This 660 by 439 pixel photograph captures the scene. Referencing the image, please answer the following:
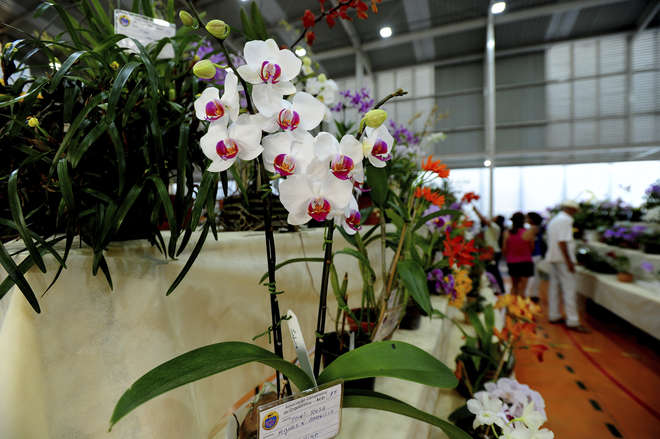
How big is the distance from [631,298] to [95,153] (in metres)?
3.34

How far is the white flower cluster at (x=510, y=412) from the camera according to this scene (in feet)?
2.10

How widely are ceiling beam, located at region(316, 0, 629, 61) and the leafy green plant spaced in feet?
23.0

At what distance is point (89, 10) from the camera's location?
0.64m

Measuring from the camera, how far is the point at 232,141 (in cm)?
41

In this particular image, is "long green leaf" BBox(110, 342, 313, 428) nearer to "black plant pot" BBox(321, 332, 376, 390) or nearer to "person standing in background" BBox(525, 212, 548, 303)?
"black plant pot" BBox(321, 332, 376, 390)

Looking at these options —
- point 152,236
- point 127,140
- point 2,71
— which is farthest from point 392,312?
point 2,71

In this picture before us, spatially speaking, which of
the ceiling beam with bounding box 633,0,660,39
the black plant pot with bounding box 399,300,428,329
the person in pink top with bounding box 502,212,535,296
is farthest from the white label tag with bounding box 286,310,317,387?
the ceiling beam with bounding box 633,0,660,39

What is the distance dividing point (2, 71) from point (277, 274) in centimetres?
64

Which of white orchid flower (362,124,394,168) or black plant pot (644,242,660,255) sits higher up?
white orchid flower (362,124,394,168)

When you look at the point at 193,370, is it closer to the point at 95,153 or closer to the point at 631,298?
the point at 95,153

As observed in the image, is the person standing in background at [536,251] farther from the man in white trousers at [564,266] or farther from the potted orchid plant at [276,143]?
the potted orchid plant at [276,143]

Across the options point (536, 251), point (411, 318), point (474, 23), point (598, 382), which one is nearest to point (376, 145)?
point (411, 318)

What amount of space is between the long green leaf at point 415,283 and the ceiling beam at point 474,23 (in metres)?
6.99

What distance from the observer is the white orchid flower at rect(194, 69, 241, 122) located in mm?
400
